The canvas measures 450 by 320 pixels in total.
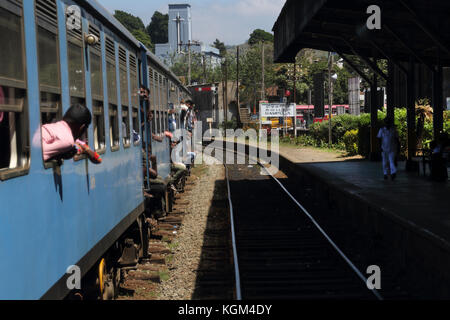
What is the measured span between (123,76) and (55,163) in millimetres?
3744

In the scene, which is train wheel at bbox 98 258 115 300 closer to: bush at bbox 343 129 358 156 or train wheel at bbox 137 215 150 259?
train wheel at bbox 137 215 150 259

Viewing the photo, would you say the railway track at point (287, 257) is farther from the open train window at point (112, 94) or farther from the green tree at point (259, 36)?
the green tree at point (259, 36)

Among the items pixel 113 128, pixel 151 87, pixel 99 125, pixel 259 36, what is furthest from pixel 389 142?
pixel 259 36

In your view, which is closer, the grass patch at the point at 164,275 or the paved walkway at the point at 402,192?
the grass patch at the point at 164,275

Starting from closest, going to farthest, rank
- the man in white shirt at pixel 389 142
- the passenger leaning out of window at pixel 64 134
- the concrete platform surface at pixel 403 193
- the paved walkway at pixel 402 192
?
the passenger leaning out of window at pixel 64 134
the concrete platform surface at pixel 403 193
the paved walkway at pixel 402 192
the man in white shirt at pixel 389 142

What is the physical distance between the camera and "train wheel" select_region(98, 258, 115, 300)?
250 inches

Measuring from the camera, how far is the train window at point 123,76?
769 cm

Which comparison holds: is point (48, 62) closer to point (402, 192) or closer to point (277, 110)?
point (402, 192)

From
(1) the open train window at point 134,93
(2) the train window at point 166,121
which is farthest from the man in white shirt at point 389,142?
(1) the open train window at point 134,93

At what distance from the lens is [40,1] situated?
13.9 feet

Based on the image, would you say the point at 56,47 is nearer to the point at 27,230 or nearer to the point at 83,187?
the point at 83,187

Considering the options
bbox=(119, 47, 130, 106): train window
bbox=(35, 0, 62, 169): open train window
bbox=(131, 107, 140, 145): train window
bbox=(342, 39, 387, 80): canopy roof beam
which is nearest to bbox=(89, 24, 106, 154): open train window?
bbox=(35, 0, 62, 169): open train window

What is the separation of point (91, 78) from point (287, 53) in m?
16.0
